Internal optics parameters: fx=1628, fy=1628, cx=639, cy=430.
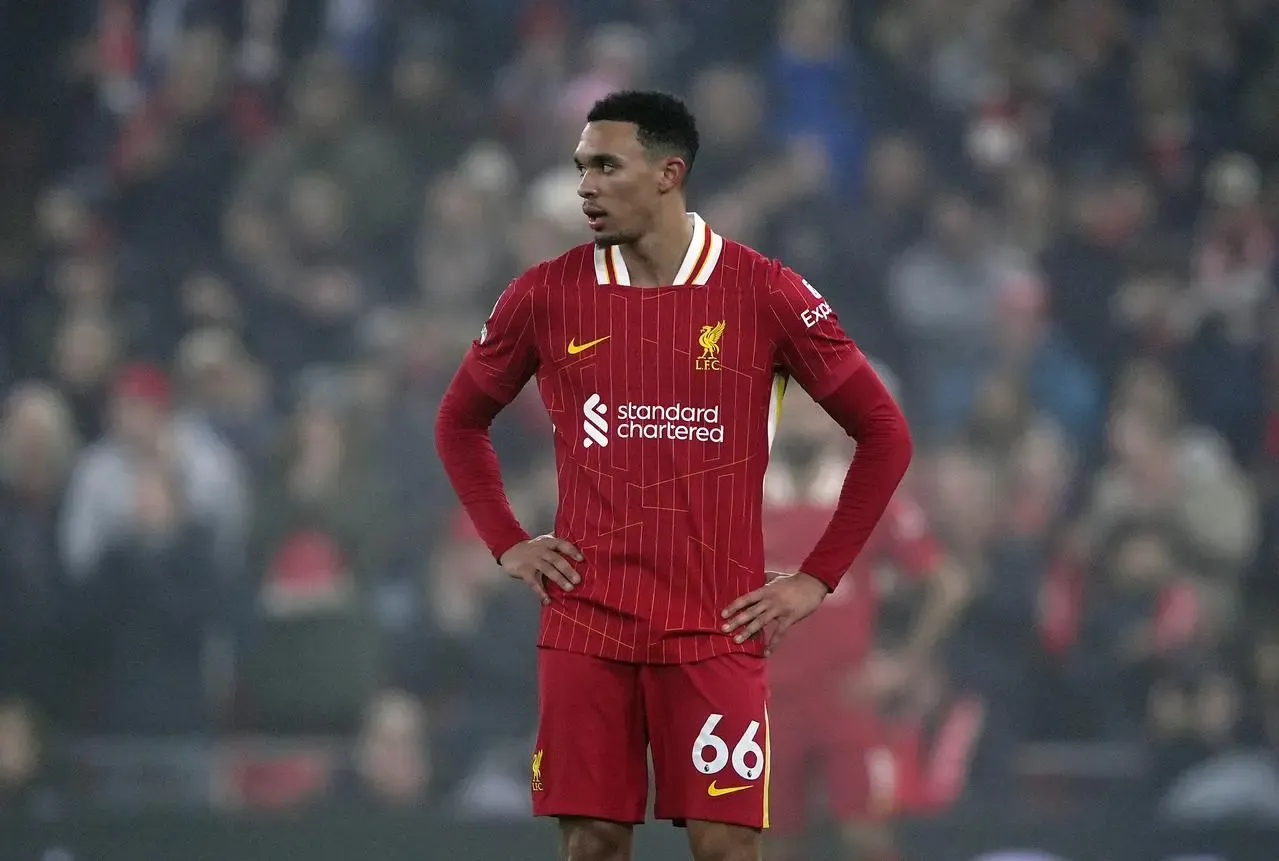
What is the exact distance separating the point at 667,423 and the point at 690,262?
0.34 m

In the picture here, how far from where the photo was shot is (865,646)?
6.18 m

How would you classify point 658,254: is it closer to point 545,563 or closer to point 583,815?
point 545,563

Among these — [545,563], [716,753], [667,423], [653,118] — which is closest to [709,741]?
[716,753]

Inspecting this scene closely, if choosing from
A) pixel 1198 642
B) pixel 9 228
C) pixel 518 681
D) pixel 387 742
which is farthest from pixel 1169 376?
pixel 9 228

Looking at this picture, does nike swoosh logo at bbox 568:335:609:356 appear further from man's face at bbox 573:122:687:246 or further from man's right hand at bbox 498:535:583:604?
man's right hand at bbox 498:535:583:604

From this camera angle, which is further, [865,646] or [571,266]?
[865,646]

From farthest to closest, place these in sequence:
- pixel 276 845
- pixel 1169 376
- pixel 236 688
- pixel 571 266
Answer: pixel 1169 376, pixel 236 688, pixel 276 845, pixel 571 266

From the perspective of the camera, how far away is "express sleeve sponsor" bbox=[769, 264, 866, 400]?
3.24 m

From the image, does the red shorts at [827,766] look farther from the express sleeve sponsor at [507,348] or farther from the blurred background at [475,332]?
the express sleeve sponsor at [507,348]

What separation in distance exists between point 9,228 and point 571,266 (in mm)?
4261

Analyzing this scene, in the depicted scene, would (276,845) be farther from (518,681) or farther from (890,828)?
(890,828)

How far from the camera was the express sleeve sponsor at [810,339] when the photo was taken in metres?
3.24

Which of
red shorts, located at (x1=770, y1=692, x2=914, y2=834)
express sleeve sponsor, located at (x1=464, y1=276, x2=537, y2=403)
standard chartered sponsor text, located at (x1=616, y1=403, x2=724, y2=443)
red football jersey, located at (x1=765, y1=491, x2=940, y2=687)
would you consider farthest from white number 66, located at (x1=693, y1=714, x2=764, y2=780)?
red shorts, located at (x1=770, y1=692, x2=914, y2=834)

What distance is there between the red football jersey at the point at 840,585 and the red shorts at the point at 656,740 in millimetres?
2414
